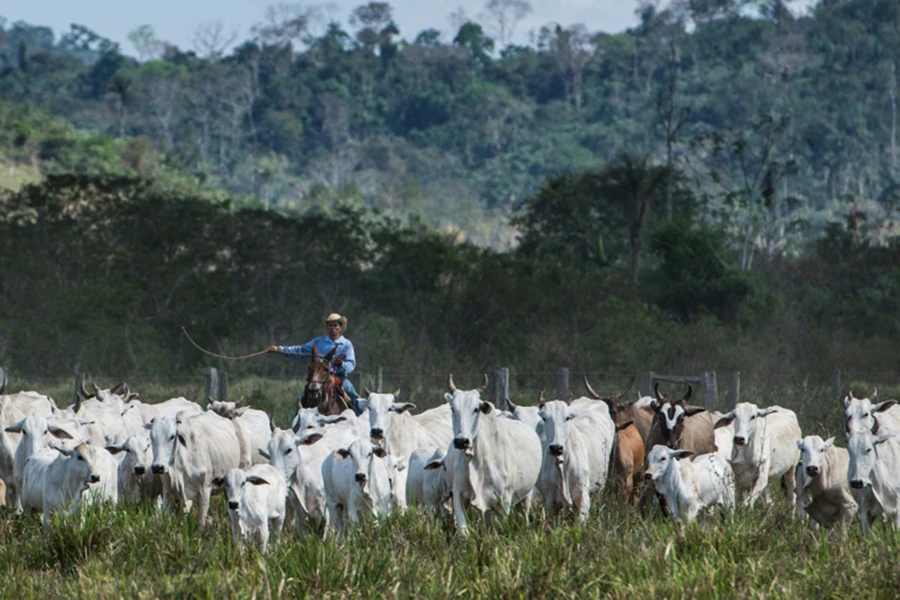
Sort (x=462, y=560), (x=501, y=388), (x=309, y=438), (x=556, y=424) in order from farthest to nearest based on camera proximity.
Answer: (x=501, y=388), (x=309, y=438), (x=556, y=424), (x=462, y=560)

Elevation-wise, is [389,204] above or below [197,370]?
above

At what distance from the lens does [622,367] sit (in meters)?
30.5

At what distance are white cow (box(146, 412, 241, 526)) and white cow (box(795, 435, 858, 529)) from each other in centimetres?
485

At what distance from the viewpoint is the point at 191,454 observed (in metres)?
13.4

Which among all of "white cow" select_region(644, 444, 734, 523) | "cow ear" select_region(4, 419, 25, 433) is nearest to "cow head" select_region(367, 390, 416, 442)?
"white cow" select_region(644, 444, 734, 523)

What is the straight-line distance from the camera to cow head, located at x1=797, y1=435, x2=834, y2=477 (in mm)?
12156

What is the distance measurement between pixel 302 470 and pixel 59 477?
1937 millimetres

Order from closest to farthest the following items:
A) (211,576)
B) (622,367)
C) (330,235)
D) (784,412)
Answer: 1. (211,576)
2. (784,412)
3. (622,367)
4. (330,235)

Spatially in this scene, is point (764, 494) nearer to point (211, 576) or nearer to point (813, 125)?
point (211, 576)

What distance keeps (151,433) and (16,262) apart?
22318 mm

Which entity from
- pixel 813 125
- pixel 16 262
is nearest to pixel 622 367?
pixel 16 262

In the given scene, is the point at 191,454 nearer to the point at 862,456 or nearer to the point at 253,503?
the point at 253,503

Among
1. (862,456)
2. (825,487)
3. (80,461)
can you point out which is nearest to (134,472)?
(80,461)

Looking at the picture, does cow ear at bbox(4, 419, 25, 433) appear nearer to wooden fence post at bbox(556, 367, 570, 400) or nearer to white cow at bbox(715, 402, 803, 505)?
white cow at bbox(715, 402, 803, 505)
